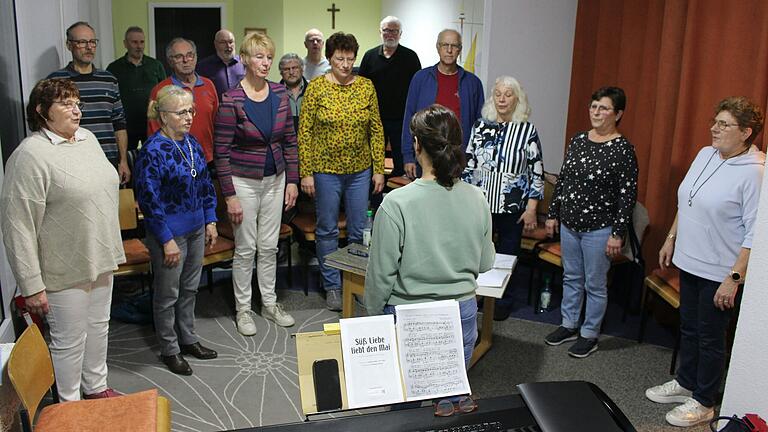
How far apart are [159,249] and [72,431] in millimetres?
1145

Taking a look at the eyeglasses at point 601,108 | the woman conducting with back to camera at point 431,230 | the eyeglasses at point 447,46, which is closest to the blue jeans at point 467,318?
the woman conducting with back to camera at point 431,230

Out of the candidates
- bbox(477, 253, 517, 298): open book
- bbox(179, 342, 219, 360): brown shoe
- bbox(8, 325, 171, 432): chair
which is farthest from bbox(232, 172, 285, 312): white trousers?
bbox(8, 325, 171, 432): chair

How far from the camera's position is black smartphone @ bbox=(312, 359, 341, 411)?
70.8 inches

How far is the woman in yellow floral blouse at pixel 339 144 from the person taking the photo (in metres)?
3.94

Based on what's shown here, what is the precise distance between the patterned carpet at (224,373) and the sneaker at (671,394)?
171 cm

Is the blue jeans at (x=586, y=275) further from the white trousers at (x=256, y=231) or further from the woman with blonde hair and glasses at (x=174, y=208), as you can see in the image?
the woman with blonde hair and glasses at (x=174, y=208)

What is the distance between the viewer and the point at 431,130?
216 cm

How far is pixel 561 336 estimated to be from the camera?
397cm

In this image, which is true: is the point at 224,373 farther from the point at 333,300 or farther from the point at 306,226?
the point at 306,226

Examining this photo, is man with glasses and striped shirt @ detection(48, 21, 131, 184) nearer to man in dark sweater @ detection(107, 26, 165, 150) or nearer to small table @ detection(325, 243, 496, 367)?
man in dark sweater @ detection(107, 26, 165, 150)

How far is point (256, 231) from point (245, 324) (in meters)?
0.56

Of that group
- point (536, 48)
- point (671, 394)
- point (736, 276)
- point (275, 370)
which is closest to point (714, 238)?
point (736, 276)

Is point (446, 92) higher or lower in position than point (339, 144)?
higher

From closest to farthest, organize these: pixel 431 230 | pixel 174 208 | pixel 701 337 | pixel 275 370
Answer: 1. pixel 431 230
2. pixel 701 337
3. pixel 174 208
4. pixel 275 370
